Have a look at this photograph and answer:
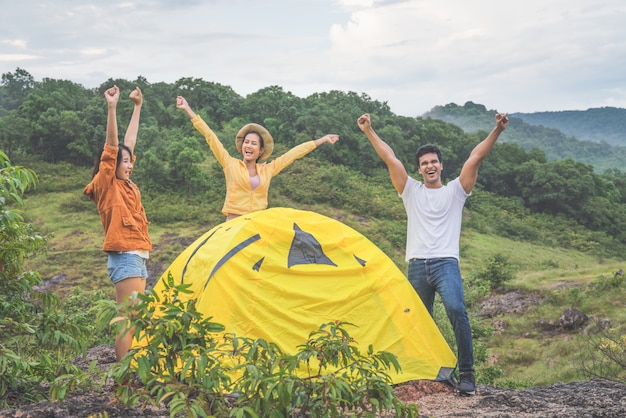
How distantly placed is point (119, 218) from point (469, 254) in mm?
21716

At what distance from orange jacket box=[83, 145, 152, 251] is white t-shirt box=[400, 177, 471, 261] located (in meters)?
1.87

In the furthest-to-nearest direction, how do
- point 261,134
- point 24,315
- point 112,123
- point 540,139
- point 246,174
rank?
point 540,139 < point 261,134 < point 246,174 < point 112,123 < point 24,315

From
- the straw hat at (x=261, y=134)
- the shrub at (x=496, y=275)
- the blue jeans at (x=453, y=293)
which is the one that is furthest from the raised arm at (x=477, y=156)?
the shrub at (x=496, y=275)

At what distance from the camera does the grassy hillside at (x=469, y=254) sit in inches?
407

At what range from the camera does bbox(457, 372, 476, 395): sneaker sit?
15.3 ft

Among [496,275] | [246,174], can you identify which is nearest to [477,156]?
[246,174]

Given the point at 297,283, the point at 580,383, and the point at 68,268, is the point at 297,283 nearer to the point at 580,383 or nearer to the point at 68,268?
the point at 580,383

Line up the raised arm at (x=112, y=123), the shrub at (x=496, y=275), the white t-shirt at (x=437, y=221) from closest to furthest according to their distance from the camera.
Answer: the raised arm at (x=112, y=123)
the white t-shirt at (x=437, y=221)
the shrub at (x=496, y=275)

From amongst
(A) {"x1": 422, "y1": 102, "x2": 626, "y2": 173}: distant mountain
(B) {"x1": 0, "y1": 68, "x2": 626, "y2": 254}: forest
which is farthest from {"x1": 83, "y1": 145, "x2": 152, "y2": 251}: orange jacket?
(A) {"x1": 422, "y1": 102, "x2": 626, "y2": 173}: distant mountain

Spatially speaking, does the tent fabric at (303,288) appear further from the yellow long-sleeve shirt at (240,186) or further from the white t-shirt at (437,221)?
the white t-shirt at (437,221)

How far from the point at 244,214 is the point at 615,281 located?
10.7 metres

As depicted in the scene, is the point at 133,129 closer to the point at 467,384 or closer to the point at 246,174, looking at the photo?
the point at 246,174

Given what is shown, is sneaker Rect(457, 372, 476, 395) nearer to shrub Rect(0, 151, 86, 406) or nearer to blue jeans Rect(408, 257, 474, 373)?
blue jeans Rect(408, 257, 474, 373)

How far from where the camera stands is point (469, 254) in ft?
81.1
